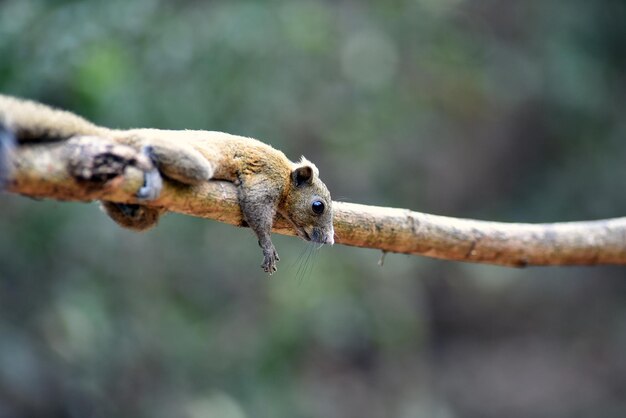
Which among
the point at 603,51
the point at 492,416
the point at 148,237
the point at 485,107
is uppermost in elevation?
the point at 603,51

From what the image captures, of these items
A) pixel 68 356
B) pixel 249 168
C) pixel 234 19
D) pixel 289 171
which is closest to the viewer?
pixel 249 168

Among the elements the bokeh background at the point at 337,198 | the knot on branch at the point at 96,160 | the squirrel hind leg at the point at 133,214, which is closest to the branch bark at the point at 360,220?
the knot on branch at the point at 96,160

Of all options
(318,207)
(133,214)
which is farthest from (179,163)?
(318,207)

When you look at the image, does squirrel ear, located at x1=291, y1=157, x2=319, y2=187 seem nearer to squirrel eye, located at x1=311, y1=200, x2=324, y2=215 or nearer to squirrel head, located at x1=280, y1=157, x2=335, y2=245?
squirrel head, located at x1=280, y1=157, x2=335, y2=245

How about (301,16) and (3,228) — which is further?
(301,16)

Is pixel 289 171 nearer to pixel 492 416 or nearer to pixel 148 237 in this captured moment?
pixel 148 237

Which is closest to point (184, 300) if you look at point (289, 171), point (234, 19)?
point (234, 19)

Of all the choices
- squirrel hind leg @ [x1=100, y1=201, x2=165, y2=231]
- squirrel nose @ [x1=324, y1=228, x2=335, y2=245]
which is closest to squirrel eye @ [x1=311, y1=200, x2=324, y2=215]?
squirrel nose @ [x1=324, y1=228, x2=335, y2=245]
